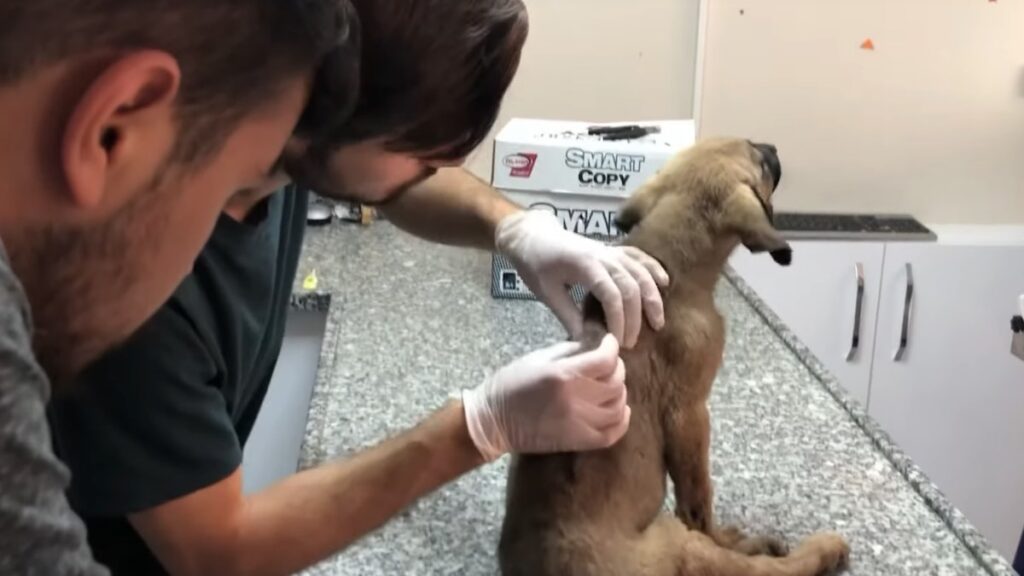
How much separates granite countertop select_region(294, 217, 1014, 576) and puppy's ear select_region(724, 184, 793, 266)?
10.6 inches

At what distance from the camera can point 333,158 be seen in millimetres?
737

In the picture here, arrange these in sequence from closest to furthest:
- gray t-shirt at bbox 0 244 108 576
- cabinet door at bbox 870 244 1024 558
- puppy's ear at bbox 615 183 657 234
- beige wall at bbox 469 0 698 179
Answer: gray t-shirt at bbox 0 244 108 576 → puppy's ear at bbox 615 183 657 234 → beige wall at bbox 469 0 698 179 → cabinet door at bbox 870 244 1024 558

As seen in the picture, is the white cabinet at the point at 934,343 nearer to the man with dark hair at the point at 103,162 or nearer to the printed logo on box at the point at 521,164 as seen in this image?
the printed logo on box at the point at 521,164

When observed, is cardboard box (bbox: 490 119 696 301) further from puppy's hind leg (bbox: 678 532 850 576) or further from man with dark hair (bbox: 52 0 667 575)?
puppy's hind leg (bbox: 678 532 850 576)

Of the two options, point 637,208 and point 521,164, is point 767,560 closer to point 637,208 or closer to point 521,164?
point 637,208

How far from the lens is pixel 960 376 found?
2.48 metres

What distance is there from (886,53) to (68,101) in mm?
2148

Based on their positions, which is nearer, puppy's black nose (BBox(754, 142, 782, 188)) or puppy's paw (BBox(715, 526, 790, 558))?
puppy's paw (BBox(715, 526, 790, 558))

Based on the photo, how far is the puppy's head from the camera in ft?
Answer: 3.81

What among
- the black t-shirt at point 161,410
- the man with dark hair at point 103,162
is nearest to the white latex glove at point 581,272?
the black t-shirt at point 161,410

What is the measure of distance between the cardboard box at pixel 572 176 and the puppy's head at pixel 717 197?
0.45 metres

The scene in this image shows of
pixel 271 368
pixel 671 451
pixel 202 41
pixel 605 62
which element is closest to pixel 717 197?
pixel 671 451

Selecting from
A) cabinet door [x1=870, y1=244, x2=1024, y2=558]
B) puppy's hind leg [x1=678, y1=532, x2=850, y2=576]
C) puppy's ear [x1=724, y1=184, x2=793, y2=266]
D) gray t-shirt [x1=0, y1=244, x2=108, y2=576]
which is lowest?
cabinet door [x1=870, y1=244, x2=1024, y2=558]

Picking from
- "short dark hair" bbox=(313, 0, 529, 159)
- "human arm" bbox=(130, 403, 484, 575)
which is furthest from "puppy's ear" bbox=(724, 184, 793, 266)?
"short dark hair" bbox=(313, 0, 529, 159)
